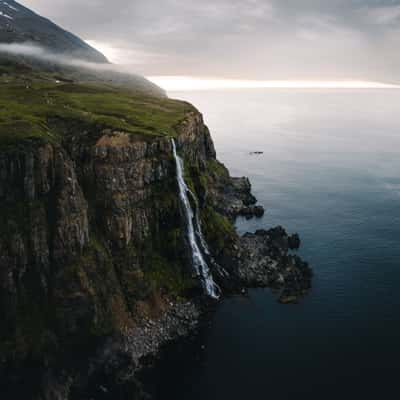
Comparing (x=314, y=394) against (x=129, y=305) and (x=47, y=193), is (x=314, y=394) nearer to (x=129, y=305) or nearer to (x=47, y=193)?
(x=129, y=305)

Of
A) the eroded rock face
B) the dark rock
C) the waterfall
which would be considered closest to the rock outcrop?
the eroded rock face

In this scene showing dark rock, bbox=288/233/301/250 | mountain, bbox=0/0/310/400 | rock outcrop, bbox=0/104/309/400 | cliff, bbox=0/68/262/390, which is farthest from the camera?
dark rock, bbox=288/233/301/250

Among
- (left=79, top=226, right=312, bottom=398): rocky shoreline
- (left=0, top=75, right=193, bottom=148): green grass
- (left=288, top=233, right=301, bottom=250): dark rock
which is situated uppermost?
(left=0, top=75, right=193, bottom=148): green grass

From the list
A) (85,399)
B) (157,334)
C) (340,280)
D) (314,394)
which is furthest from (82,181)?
(340,280)

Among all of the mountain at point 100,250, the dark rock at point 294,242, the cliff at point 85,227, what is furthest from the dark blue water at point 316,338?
the cliff at point 85,227

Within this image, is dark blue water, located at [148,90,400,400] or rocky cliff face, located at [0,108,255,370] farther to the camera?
rocky cliff face, located at [0,108,255,370]

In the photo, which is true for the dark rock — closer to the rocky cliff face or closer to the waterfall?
the rocky cliff face

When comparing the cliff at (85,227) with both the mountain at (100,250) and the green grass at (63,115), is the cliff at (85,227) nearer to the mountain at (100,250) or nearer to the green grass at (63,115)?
the mountain at (100,250)

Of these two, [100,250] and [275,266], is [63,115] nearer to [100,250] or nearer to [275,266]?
[100,250]
